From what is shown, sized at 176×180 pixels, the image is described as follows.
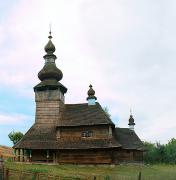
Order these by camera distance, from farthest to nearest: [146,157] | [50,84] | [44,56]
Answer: [146,157]
[44,56]
[50,84]

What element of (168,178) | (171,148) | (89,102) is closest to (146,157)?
(171,148)

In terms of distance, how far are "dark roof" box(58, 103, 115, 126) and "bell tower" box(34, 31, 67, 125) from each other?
118 centimetres

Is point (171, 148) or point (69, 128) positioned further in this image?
point (171, 148)

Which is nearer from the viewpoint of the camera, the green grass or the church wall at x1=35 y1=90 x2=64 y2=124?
the green grass

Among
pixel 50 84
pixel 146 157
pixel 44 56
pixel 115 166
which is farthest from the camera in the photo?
pixel 146 157

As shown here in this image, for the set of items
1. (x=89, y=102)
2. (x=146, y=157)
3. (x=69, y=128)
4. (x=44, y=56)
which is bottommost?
(x=146, y=157)

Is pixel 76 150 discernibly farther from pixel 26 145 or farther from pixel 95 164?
pixel 26 145

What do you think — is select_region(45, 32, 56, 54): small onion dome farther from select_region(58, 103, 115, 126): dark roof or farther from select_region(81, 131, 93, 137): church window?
select_region(81, 131, 93, 137): church window

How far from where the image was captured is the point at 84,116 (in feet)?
135

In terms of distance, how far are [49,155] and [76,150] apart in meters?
3.20

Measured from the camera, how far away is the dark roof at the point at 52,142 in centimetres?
3841

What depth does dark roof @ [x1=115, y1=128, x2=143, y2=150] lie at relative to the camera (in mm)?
46719

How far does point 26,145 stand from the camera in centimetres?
3969

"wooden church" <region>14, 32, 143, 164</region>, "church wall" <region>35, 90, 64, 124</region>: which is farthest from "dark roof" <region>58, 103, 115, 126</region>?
"church wall" <region>35, 90, 64, 124</region>
